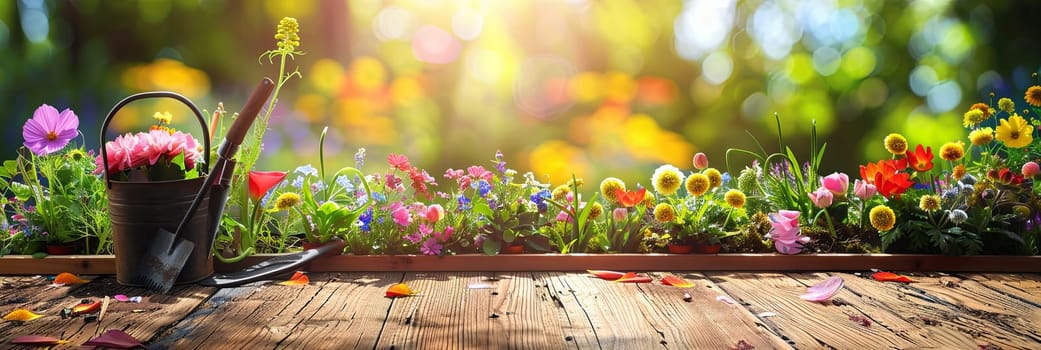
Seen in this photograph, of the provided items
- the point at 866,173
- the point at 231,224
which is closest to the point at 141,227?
the point at 231,224

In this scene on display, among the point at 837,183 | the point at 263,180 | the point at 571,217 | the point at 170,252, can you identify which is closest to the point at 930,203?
the point at 837,183

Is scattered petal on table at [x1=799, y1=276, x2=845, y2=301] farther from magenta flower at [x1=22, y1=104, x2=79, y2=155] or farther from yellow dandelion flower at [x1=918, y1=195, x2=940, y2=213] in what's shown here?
magenta flower at [x1=22, y1=104, x2=79, y2=155]

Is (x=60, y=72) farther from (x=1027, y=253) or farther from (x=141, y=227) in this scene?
(x=1027, y=253)

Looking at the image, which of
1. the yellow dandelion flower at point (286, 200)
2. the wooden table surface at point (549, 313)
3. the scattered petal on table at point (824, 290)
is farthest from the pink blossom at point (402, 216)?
the scattered petal on table at point (824, 290)

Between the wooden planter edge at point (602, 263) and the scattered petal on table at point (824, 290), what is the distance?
25 cm

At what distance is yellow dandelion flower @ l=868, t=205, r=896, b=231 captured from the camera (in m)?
2.14

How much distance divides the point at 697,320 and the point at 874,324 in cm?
35

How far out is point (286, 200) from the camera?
208cm

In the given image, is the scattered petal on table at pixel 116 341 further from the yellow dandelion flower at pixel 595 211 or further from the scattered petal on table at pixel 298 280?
the yellow dandelion flower at pixel 595 211

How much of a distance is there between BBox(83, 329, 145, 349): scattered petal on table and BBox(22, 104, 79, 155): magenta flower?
2.88 ft

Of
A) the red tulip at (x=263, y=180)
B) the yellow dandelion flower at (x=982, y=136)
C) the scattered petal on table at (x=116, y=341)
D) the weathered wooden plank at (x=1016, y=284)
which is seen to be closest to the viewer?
the scattered petal on table at (x=116, y=341)

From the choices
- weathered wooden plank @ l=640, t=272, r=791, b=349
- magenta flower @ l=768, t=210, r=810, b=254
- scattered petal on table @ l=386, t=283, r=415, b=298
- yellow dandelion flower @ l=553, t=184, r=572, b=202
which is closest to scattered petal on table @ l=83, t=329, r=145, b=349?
scattered petal on table @ l=386, t=283, r=415, b=298

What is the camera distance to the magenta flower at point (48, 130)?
200 centimetres

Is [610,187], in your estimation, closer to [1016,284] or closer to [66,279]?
[1016,284]
